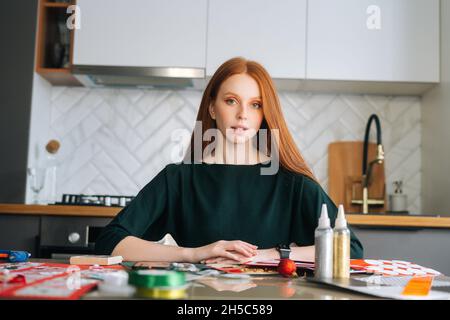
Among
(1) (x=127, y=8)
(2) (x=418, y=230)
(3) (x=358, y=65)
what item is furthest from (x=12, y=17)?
(2) (x=418, y=230)

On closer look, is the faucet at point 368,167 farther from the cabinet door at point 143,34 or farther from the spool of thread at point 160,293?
the spool of thread at point 160,293

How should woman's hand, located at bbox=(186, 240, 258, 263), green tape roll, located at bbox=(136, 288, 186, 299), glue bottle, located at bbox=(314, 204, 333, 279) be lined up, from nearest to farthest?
green tape roll, located at bbox=(136, 288, 186, 299) < glue bottle, located at bbox=(314, 204, 333, 279) < woman's hand, located at bbox=(186, 240, 258, 263)

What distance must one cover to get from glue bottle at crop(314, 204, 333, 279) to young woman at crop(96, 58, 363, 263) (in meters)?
0.45

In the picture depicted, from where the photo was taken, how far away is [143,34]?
9.11 ft

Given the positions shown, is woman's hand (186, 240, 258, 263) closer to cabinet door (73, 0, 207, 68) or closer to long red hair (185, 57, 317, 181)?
long red hair (185, 57, 317, 181)

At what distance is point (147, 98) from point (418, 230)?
1.52 metres

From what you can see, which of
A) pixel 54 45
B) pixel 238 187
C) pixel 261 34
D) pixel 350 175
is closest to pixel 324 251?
pixel 238 187

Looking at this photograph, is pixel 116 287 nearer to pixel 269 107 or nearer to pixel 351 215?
pixel 269 107

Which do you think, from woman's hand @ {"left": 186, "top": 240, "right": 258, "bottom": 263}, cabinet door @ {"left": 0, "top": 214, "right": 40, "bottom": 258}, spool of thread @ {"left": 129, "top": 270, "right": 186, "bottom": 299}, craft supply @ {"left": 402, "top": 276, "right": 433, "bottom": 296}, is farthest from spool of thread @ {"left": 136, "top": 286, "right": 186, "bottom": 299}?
cabinet door @ {"left": 0, "top": 214, "right": 40, "bottom": 258}

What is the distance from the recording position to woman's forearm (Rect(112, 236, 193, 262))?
4.09 ft

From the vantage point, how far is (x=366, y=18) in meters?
2.79

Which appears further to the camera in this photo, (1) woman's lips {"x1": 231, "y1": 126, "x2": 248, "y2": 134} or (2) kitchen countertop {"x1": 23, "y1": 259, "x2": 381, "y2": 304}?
(1) woman's lips {"x1": 231, "y1": 126, "x2": 248, "y2": 134}

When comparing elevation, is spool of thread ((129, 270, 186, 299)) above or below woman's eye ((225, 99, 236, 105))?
below
